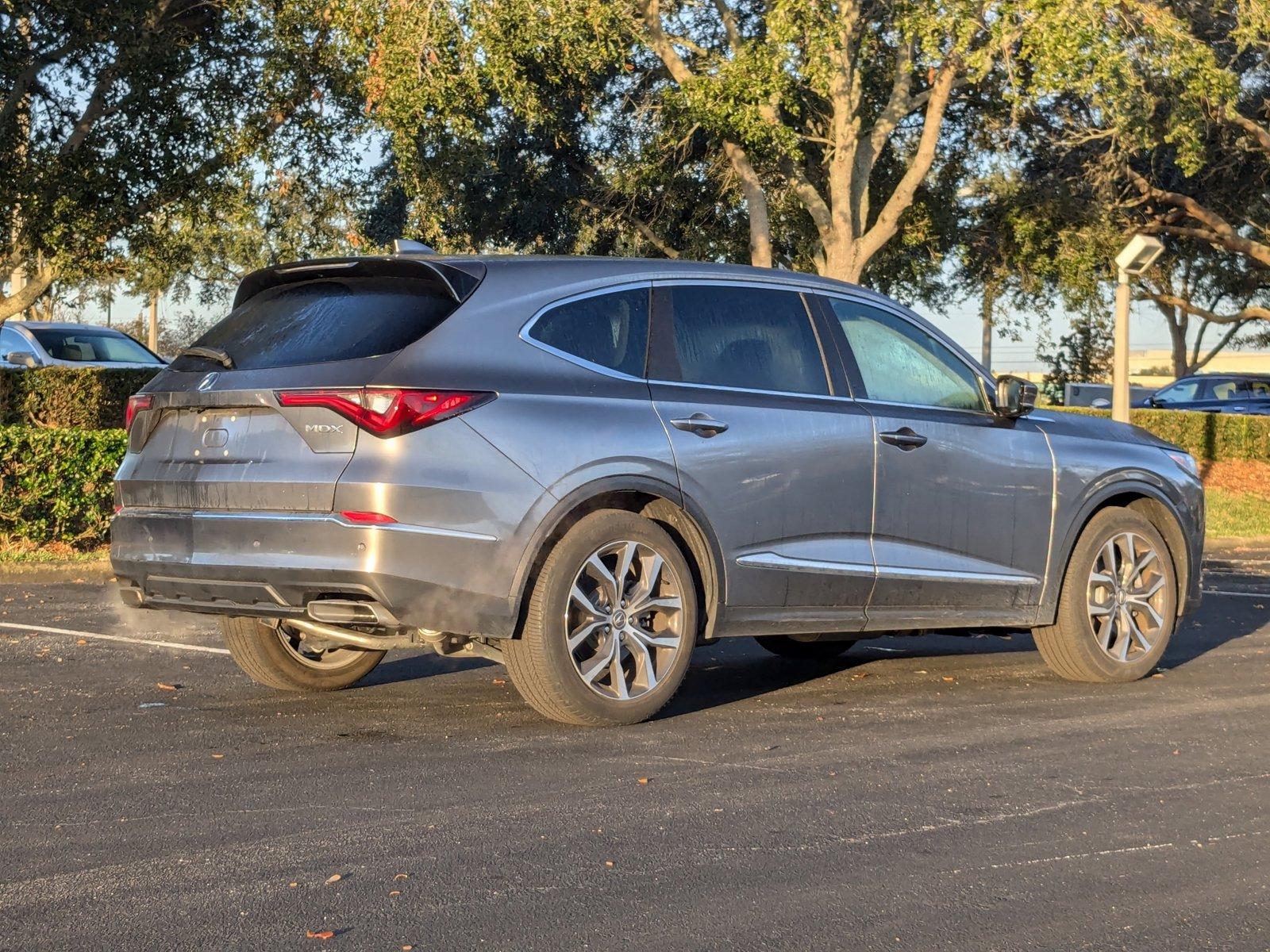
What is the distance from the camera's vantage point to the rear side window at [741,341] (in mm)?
6930

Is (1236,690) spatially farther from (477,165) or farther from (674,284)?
(477,165)

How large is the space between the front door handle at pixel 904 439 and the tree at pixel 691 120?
11424mm

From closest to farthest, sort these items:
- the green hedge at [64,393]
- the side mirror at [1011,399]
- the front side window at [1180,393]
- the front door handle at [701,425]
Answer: the front door handle at [701,425]
the side mirror at [1011,399]
the green hedge at [64,393]
the front side window at [1180,393]

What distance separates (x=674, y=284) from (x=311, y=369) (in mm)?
1626

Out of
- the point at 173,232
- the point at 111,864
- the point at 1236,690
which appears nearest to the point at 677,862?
the point at 111,864

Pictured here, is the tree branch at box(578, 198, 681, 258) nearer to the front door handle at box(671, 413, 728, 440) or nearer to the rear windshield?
the rear windshield

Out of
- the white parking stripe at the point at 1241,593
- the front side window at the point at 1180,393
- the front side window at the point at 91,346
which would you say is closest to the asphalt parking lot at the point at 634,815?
the white parking stripe at the point at 1241,593

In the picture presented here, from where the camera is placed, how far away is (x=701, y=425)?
22.0 feet

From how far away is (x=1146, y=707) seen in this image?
7.52 metres

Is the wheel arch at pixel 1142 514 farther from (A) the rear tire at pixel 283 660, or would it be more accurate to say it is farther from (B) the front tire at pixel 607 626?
(A) the rear tire at pixel 283 660

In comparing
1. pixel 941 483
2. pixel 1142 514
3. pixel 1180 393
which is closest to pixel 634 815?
pixel 941 483

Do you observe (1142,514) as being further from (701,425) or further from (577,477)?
(577,477)

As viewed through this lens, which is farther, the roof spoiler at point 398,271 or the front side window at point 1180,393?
the front side window at point 1180,393

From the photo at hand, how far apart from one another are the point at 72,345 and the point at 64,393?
3.55 meters
